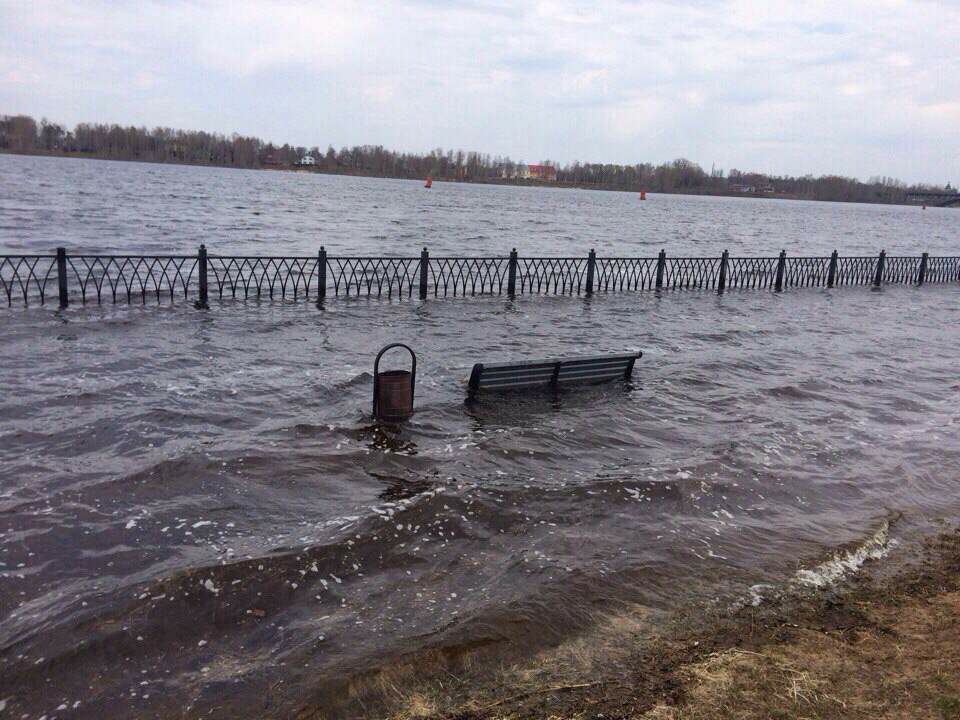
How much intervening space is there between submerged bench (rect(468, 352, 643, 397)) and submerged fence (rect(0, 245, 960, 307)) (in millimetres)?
7854

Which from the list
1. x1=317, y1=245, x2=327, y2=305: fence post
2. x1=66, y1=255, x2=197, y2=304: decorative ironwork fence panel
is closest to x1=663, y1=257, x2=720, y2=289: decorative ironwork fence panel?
x1=317, y1=245, x2=327, y2=305: fence post

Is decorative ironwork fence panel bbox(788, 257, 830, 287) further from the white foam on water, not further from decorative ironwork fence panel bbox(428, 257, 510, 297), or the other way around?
the white foam on water

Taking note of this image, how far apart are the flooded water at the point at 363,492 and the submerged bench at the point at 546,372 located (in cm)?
33

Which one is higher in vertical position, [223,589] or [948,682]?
[948,682]

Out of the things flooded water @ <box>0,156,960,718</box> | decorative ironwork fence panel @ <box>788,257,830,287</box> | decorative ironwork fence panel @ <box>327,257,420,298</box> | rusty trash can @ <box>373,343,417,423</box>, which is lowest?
flooded water @ <box>0,156,960,718</box>

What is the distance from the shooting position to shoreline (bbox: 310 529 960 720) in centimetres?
421

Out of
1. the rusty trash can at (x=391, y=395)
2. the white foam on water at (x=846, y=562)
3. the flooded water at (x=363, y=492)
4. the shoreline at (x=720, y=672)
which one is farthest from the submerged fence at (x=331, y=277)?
the shoreline at (x=720, y=672)

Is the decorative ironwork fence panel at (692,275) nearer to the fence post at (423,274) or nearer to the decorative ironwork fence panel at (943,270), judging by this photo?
the fence post at (423,274)

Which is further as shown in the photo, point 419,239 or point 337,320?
point 419,239

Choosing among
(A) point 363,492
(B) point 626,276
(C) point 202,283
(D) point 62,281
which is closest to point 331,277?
(C) point 202,283

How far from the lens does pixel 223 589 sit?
567cm

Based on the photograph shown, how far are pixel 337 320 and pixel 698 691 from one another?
43.8 feet

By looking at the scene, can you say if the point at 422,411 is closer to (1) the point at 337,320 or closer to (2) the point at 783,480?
(2) the point at 783,480

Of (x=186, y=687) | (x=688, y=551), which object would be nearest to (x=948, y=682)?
(x=688, y=551)
